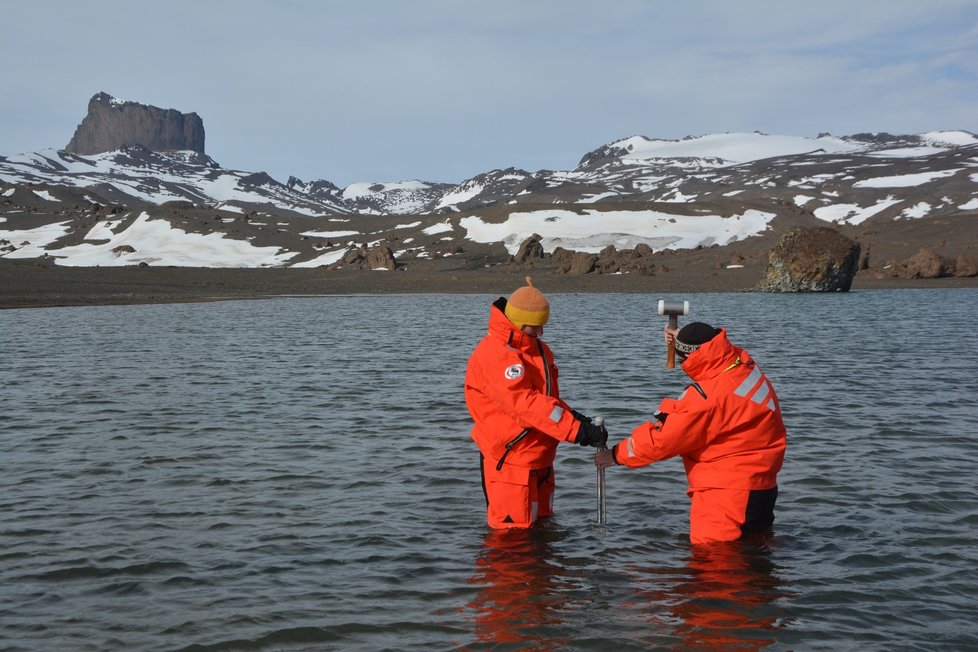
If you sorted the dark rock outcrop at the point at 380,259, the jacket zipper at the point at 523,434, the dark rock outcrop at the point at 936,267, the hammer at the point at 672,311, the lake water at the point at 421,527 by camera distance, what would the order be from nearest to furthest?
the lake water at the point at 421,527 → the hammer at the point at 672,311 → the jacket zipper at the point at 523,434 → the dark rock outcrop at the point at 936,267 → the dark rock outcrop at the point at 380,259

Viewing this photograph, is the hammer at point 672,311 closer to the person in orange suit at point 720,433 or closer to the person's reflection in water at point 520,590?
Answer: the person in orange suit at point 720,433

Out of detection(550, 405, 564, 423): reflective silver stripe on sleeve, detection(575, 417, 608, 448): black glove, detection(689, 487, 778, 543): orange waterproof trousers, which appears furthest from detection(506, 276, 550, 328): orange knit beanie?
detection(689, 487, 778, 543): orange waterproof trousers

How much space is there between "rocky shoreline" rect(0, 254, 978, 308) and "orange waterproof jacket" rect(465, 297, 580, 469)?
36338mm

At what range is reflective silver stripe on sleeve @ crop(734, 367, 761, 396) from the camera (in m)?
6.72

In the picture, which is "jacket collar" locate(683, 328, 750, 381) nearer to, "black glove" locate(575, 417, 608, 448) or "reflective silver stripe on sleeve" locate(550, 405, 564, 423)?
"black glove" locate(575, 417, 608, 448)

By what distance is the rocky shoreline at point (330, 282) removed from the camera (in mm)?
45938

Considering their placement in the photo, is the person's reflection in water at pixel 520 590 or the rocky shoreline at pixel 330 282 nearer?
the person's reflection in water at pixel 520 590

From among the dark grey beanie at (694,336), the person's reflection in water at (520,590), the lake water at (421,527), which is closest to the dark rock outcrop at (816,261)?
the lake water at (421,527)

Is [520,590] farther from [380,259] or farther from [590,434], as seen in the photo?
[380,259]

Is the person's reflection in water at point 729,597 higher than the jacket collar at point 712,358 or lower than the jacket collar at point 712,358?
lower

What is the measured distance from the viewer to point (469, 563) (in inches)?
296

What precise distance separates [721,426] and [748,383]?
1.10 ft

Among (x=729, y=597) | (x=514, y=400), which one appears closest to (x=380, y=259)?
(x=514, y=400)

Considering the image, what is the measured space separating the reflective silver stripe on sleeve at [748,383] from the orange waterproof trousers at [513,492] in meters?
1.66
